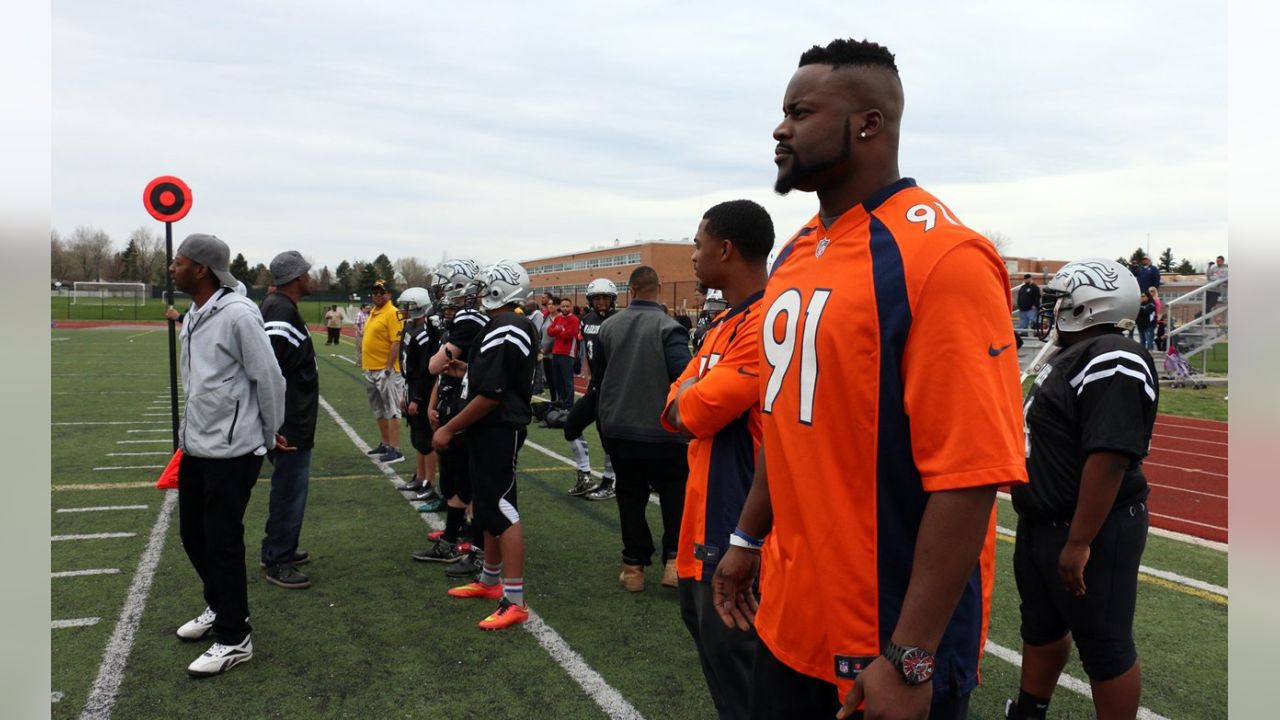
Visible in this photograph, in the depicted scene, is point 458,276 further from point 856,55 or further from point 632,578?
point 856,55

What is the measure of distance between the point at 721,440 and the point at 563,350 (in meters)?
10.9

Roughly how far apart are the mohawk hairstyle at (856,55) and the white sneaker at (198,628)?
449cm

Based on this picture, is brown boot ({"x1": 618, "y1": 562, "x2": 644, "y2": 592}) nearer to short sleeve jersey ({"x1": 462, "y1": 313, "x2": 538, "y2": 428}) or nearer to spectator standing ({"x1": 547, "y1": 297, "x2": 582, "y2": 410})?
short sleeve jersey ({"x1": 462, "y1": 313, "x2": 538, "y2": 428})

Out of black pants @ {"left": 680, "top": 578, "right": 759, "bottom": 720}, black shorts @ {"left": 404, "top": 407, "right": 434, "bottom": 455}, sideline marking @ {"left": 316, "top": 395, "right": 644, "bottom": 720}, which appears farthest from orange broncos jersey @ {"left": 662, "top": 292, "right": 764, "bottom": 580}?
black shorts @ {"left": 404, "top": 407, "right": 434, "bottom": 455}

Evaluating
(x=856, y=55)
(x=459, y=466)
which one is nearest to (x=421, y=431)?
(x=459, y=466)

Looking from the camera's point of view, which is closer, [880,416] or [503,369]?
[880,416]

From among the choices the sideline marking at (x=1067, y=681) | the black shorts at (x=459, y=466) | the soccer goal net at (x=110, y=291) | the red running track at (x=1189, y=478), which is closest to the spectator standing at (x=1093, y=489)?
the sideline marking at (x=1067, y=681)

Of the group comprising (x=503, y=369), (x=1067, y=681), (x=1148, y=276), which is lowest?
(x=1067, y=681)

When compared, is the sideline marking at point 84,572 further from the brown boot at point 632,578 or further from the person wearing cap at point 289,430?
the brown boot at point 632,578

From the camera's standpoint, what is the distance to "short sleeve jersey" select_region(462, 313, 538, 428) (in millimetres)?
4711

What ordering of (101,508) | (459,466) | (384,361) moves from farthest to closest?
(384,361) < (101,508) < (459,466)

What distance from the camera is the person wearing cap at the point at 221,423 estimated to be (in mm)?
4195

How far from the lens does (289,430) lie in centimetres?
561

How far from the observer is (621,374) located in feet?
17.9
